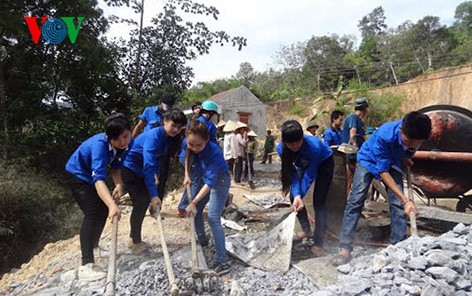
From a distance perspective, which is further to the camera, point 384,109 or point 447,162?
point 384,109

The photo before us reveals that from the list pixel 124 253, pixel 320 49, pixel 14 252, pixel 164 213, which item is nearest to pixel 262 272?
pixel 124 253

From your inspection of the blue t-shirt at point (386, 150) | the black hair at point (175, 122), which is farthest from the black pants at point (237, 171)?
the blue t-shirt at point (386, 150)

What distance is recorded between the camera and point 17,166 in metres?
8.16

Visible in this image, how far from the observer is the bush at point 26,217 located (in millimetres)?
6824

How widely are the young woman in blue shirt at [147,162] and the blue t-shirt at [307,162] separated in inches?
43.5

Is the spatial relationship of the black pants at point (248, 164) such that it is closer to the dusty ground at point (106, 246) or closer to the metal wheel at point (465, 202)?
the dusty ground at point (106, 246)

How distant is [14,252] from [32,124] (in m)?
3.56

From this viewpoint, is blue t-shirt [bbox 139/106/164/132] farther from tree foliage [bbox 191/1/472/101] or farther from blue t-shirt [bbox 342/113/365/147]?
tree foliage [bbox 191/1/472/101]

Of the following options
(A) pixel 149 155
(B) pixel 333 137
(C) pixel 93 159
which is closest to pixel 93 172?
(C) pixel 93 159

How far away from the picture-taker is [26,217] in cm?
723

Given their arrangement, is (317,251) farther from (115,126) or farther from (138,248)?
(115,126)

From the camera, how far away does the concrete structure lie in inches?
1076

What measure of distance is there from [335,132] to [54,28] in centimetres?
708

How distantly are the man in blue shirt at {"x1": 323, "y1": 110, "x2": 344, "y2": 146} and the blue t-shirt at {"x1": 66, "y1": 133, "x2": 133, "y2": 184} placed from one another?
3557mm
